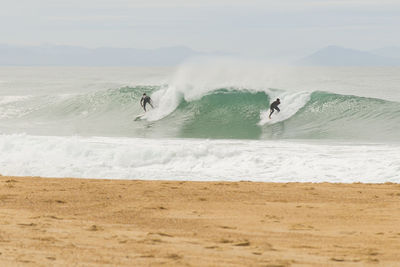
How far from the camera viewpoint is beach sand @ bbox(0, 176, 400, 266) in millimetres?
4766

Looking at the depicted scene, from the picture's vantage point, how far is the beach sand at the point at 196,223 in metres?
4.77

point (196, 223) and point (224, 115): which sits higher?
point (196, 223)

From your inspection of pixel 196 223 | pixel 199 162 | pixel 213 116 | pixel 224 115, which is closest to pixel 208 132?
pixel 213 116

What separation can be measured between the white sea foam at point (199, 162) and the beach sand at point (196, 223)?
2.04m

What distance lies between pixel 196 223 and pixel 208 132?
15.0 metres

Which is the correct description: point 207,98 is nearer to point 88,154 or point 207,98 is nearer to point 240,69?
point 240,69

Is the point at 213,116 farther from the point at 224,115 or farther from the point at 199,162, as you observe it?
the point at 199,162

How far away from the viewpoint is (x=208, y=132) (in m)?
21.3

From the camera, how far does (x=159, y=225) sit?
6.15 meters

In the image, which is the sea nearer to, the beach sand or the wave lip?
the wave lip

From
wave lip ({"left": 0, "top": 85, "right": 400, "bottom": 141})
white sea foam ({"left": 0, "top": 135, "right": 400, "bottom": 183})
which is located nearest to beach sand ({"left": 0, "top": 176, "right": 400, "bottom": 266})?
white sea foam ({"left": 0, "top": 135, "right": 400, "bottom": 183})

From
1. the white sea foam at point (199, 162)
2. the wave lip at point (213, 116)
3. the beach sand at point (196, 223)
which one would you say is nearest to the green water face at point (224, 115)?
the wave lip at point (213, 116)

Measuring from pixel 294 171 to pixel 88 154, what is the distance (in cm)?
467

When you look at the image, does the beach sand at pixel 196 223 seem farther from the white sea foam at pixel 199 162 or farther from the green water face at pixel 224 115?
the green water face at pixel 224 115
